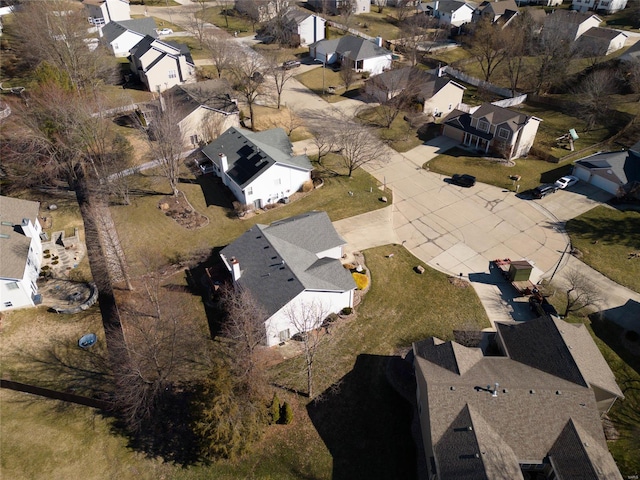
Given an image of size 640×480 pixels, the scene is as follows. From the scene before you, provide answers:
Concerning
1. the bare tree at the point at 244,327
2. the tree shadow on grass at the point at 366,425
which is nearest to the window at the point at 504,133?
the tree shadow on grass at the point at 366,425

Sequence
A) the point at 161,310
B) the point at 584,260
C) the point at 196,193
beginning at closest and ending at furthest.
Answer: the point at 161,310 < the point at 584,260 < the point at 196,193

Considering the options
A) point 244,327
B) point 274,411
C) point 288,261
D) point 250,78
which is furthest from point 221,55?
point 274,411

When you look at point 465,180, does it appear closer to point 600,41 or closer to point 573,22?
point 600,41

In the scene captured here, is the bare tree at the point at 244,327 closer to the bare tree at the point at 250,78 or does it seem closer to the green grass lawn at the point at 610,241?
the green grass lawn at the point at 610,241

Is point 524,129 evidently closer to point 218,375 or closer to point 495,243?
point 495,243

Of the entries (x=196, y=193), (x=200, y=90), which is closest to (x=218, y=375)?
(x=196, y=193)

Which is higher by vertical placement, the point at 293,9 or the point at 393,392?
the point at 293,9

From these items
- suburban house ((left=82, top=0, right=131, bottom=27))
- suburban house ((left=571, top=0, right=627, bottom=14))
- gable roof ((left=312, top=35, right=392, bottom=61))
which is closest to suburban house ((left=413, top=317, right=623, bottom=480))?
gable roof ((left=312, top=35, right=392, bottom=61))
